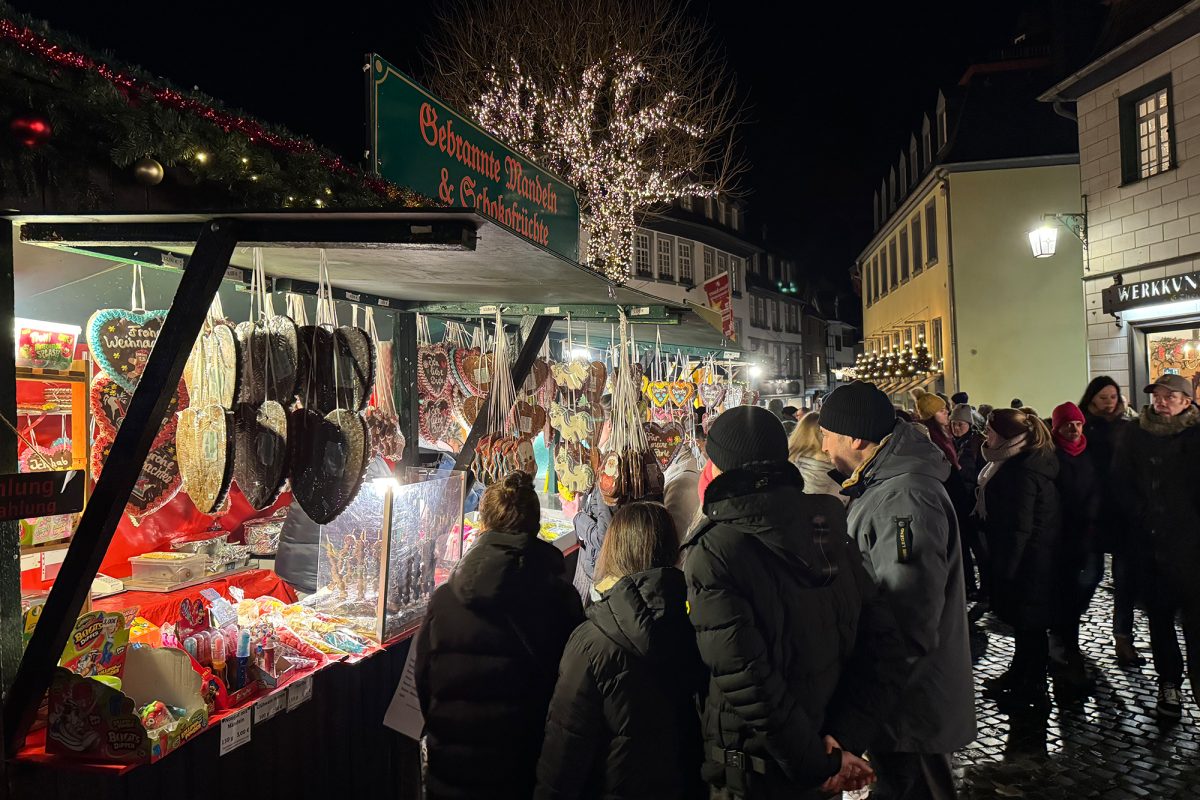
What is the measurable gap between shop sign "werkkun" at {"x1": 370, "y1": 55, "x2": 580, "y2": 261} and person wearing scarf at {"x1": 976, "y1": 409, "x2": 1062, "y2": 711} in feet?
10.8

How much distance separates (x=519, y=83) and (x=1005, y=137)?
1489 cm

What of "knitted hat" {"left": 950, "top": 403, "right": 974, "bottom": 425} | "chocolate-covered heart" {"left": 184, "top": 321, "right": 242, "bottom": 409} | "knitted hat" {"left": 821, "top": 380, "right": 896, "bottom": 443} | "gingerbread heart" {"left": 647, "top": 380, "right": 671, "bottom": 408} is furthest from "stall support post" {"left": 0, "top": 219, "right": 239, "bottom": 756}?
"knitted hat" {"left": 950, "top": 403, "right": 974, "bottom": 425}

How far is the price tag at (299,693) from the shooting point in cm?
308

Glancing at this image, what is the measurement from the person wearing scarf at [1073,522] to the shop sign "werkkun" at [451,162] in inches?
154

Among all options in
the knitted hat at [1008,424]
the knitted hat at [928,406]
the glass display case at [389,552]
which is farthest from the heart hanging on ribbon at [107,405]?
the knitted hat at [928,406]

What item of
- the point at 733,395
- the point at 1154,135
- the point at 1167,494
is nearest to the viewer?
the point at 1167,494

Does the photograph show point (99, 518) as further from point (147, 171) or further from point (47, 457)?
point (47, 457)

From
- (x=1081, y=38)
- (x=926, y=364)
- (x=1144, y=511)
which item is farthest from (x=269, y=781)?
(x=926, y=364)

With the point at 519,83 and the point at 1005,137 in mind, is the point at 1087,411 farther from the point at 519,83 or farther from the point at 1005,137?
the point at 1005,137

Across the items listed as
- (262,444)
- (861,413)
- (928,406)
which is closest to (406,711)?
(262,444)

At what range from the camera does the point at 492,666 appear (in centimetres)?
262

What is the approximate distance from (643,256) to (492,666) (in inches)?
1140

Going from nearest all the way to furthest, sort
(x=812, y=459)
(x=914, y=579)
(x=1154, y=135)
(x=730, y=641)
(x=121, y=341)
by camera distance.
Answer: (x=730, y=641) < (x=914, y=579) < (x=121, y=341) < (x=812, y=459) < (x=1154, y=135)

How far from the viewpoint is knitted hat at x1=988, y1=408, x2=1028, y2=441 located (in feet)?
16.5
